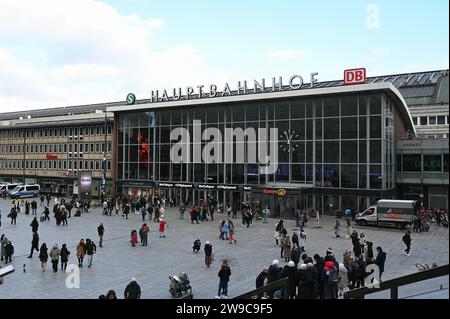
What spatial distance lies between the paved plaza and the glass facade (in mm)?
7299

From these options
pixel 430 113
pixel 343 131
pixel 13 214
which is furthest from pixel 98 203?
pixel 430 113

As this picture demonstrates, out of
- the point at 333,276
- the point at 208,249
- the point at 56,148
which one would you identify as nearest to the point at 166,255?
A: the point at 208,249

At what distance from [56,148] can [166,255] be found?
51.5 metres

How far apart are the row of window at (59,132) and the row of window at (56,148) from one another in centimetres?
159

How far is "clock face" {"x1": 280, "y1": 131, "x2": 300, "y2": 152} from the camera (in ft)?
153

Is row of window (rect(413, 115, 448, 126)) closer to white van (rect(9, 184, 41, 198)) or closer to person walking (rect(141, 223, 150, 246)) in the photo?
person walking (rect(141, 223, 150, 246))

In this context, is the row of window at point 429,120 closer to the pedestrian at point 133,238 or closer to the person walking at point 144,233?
the person walking at point 144,233

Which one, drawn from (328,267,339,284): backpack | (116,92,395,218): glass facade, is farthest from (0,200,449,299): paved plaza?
→ (116,92,395,218): glass facade

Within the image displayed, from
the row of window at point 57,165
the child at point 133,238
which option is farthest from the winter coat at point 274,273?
the row of window at point 57,165

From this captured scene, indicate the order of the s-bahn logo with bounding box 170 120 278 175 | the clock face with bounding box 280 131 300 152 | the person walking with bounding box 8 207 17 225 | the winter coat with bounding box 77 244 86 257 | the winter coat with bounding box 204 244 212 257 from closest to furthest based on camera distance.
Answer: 1. the winter coat with bounding box 204 244 212 257
2. the winter coat with bounding box 77 244 86 257
3. the person walking with bounding box 8 207 17 225
4. the clock face with bounding box 280 131 300 152
5. the s-bahn logo with bounding box 170 120 278 175

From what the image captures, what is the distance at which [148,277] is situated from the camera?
19.5 m
